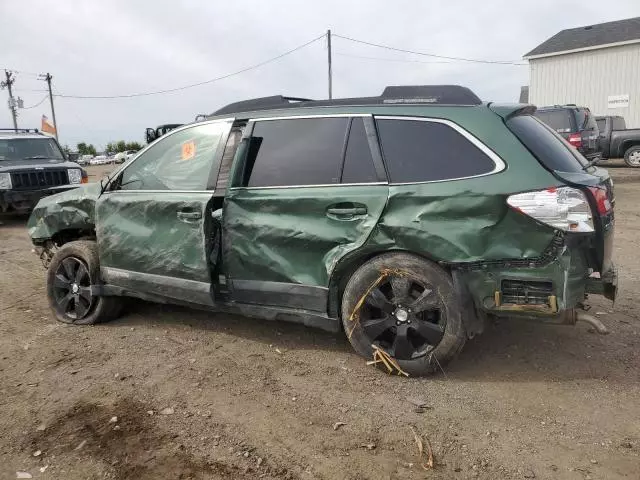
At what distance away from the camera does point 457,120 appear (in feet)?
11.1

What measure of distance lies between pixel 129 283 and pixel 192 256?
0.80 meters

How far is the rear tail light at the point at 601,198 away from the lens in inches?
125

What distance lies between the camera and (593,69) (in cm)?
2389

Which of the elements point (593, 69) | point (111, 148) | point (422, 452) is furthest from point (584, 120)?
point (111, 148)

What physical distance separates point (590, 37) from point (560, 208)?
25.6 metres

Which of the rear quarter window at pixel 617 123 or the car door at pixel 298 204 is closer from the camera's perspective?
the car door at pixel 298 204

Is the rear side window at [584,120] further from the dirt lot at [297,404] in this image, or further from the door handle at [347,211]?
the door handle at [347,211]

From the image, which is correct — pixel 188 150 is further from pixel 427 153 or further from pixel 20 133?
pixel 20 133

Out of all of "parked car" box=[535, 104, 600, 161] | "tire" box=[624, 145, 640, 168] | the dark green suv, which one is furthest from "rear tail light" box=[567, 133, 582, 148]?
the dark green suv

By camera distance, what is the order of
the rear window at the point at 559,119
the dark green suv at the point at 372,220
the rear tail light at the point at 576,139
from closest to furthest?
the dark green suv at the point at 372,220, the rear tail light at the point at 576,139, the rear window at the point at 559,119

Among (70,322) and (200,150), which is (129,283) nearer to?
(70,322)

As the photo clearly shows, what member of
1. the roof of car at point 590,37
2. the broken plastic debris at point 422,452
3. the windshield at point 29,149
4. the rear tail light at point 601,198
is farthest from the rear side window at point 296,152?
the roof of car at point 590,37

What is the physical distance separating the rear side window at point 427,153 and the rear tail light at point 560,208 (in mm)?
323

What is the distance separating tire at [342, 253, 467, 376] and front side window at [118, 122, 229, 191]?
151 centimetres
